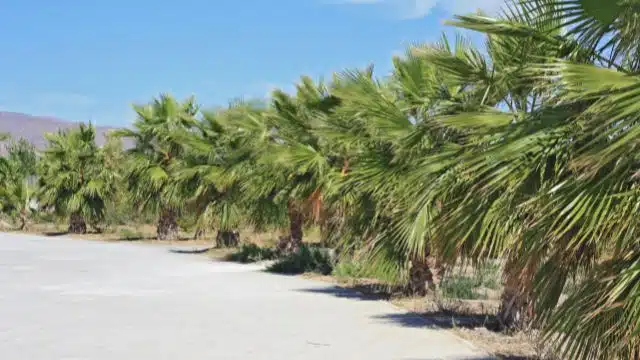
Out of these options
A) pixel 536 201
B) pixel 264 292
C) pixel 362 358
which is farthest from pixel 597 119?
pixel 264 292

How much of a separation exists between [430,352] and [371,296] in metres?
5.54

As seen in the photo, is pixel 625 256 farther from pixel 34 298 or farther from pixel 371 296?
pixel 34 298

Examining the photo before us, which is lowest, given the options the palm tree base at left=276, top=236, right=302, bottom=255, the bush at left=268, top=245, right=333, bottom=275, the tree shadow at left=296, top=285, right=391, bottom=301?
the tree shadow at left=296, top=285, right=391, bottom=301

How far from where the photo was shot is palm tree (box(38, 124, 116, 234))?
124ft

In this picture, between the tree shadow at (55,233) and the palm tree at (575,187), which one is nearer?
the palm tree at (575,187)

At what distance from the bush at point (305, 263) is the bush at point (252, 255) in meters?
2.77

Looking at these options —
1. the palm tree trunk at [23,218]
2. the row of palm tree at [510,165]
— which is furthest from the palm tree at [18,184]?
the row of palm tree at [510,165]

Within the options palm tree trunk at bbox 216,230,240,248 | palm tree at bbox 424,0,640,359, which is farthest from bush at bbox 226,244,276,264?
palm tree at bbox 424,0,640,359

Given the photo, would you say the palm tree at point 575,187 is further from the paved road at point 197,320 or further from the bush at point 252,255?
the bush at point 252,255

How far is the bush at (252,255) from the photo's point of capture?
75.3 feet

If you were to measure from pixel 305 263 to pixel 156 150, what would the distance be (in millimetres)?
13471

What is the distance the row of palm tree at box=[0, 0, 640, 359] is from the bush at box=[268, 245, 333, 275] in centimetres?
148

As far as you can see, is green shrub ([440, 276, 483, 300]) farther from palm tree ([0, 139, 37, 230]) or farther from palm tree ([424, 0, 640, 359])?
palm tree ([0, 139, 37, 230])

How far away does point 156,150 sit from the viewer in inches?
1227
